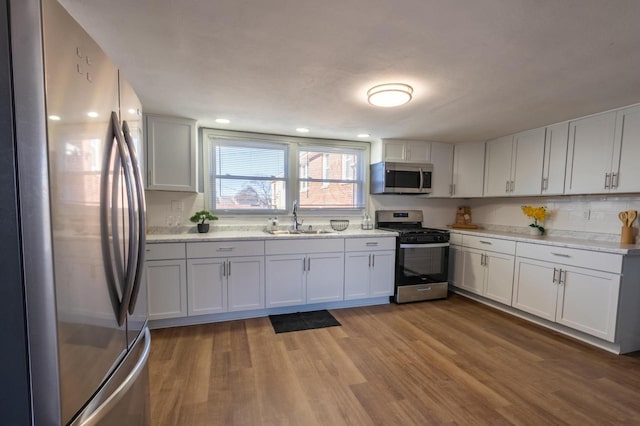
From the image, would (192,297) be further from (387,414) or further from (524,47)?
(524,47)

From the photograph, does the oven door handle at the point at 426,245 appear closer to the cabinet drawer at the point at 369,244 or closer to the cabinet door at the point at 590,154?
the cabinet drawer at the point at 369,244

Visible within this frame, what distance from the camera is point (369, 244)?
3455 mm

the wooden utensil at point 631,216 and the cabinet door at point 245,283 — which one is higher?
the wooden utensil at point 631,216

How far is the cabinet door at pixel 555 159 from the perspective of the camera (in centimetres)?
304

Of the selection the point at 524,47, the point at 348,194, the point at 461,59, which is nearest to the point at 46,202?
the point at 461,59

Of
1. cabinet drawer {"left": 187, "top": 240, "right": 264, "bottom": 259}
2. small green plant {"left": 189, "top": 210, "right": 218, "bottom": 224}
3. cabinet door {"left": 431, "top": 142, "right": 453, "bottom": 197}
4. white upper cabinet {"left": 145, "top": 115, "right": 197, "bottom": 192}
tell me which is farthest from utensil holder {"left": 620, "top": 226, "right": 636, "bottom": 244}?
white upper cabinet {"left": 145, "top": 115, "right": 197, "bottom": 192}

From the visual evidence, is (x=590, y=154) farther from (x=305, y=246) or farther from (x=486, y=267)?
(x=305, y=246)

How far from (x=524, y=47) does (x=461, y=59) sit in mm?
314

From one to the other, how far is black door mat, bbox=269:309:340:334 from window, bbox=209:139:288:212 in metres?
1.37

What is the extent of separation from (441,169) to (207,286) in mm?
3421

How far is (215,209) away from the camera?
349cm

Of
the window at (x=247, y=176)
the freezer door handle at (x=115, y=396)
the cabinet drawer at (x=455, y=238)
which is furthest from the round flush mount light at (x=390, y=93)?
the cabinet drawer at (x=455, y=238)

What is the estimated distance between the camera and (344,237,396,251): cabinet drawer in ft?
11.0

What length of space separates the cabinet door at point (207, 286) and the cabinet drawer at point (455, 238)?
9.80ft
